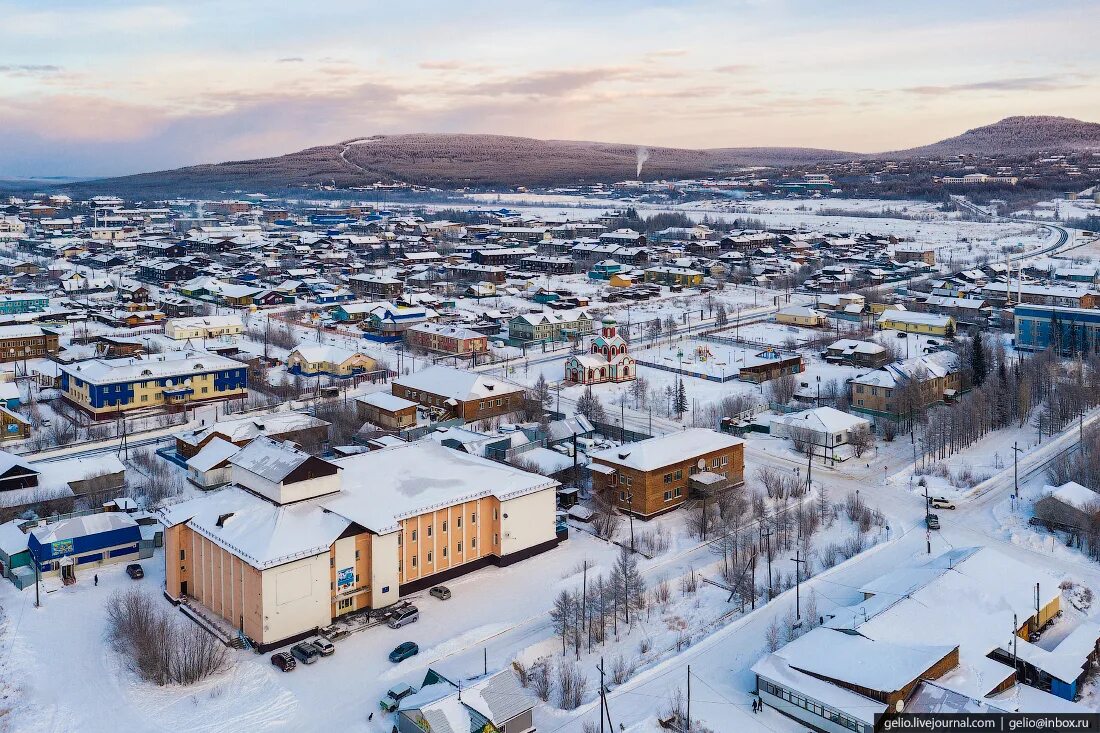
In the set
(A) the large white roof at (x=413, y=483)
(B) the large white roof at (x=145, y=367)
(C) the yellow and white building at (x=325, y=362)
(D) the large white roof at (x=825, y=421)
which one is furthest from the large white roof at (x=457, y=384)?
(D) the large white roof at (x=825, y=421)

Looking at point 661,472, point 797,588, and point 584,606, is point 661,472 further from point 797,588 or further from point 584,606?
point 584,606

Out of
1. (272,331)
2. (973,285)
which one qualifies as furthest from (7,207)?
(973,285)

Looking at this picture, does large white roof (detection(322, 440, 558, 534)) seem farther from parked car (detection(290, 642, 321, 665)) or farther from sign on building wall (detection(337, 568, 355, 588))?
parked car (detection(290, 642, 321, 665))

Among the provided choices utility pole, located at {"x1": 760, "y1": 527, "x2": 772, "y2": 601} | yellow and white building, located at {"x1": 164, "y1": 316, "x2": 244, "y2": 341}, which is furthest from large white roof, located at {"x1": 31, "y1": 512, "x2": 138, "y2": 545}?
yellow and white building, located at {"x1": 164, "y1": 316, "x2": 244, "y2": 341}

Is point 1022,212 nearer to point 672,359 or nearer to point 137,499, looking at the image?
point 672,359

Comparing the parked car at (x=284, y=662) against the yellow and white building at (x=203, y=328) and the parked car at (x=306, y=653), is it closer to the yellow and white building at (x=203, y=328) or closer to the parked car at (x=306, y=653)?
the parked car at (x=306, y=653)

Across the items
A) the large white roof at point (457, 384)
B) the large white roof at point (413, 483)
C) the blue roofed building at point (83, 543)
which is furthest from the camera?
the large white roof at point (457, 384)
